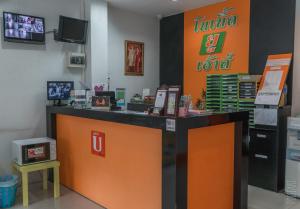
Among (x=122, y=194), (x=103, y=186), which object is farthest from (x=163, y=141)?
(x=103, y=186)

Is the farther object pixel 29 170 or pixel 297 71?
pixel 297 71

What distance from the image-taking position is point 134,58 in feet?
18.1

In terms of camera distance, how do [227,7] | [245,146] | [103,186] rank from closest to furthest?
1. [245,146]
2. [103,186]
3. [227,7]

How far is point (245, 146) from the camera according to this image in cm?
301

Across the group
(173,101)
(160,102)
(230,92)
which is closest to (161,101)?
(160,102)

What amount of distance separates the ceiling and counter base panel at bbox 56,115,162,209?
2306mm

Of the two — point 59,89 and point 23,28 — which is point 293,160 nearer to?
point 59,89

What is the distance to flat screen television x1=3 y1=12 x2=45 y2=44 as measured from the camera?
3713 millimetres

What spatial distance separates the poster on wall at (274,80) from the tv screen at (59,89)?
2.77 metres

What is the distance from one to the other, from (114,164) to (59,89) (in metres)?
1.64

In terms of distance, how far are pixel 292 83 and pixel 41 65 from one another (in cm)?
368

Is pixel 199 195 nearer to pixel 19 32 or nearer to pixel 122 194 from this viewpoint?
pixel 122 194

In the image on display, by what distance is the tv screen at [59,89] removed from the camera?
4.02m

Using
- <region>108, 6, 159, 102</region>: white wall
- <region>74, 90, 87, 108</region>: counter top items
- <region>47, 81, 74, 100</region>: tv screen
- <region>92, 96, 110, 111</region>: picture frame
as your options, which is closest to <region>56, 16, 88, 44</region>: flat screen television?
<region>47, 81, 74, 100</region>: tv screen
